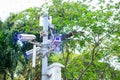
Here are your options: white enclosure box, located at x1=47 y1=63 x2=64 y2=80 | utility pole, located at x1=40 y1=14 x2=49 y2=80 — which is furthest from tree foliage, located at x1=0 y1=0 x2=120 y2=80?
white enclosure box, located at x1=47 y1=63 x2=64 y2=80

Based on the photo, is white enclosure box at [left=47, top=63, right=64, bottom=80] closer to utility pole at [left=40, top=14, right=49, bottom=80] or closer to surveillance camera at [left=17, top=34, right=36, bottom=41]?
utility pole at [left=40, top=14, right=49, bottom=80]

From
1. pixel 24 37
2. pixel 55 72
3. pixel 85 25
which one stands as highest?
pixel 85 25

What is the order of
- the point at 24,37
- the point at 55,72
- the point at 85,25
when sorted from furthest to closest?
the point at 85,25 < the point at 24,37 < the point at 55,72

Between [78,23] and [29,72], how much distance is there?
6210mm

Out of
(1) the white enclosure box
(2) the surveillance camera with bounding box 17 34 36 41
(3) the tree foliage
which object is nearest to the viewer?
(1) the white enclosure box

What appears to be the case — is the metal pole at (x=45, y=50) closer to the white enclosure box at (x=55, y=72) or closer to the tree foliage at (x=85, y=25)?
the white enclosure box at (x=55, y=72)

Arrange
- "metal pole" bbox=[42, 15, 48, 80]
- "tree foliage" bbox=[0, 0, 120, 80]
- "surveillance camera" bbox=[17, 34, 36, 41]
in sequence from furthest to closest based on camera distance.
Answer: "tree foliage" bbox=[0, 0, 120, 80], "surveillance camera" bbox=[17, 34, 36, 41], "metal pole" bbox=[42, 15, 48, 80]

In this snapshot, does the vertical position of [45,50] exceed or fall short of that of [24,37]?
it falls short

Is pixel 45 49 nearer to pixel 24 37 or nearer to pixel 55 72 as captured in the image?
pixel 24 37

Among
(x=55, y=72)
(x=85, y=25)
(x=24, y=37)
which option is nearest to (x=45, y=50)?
(x=24, y=37)

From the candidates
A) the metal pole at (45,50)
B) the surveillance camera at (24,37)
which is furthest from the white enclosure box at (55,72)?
the surveillance camera at (24,37)

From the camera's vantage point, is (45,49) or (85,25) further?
(85,25)

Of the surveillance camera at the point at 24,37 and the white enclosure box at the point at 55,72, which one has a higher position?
the surveillance camera at the point at 24,37

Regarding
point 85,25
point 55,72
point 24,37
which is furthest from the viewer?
point 85,25
